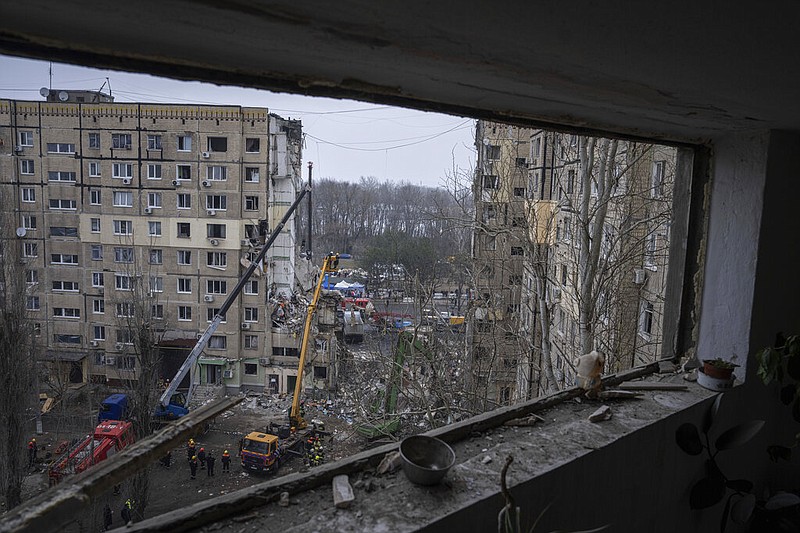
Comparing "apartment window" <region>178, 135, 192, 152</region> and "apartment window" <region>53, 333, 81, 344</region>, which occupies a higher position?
"apartment window" <region>178, 135, 192, 152</region>

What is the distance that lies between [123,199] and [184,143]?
78.9 inches

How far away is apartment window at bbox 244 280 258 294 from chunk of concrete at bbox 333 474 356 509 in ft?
36.8

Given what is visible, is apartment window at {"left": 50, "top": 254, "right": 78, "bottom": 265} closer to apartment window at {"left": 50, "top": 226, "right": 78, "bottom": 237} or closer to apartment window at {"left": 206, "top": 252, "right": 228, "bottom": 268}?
apartment window at {"left": 50, "top": 226, "right": 78, "bottom": 237}

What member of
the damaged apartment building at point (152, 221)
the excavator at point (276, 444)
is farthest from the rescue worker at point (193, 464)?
the damaged apartment building at point (152, 221)

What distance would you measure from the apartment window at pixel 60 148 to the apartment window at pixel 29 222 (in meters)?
1.34

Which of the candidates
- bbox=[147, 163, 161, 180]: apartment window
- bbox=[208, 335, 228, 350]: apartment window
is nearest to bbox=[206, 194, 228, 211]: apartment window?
bbox=[147, 163, 161, 180]: apartment window

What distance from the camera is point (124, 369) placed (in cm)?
1095

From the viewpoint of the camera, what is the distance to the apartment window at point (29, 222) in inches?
357

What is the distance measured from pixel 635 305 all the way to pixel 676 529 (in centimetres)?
647

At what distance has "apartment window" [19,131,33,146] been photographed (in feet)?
29.6

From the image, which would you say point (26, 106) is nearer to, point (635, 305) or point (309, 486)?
point (309, 486)

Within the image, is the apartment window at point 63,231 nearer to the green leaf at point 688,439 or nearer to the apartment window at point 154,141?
the apartment window at point 154,141

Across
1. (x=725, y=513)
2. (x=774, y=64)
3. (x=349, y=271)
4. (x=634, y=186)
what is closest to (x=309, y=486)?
(x=774, y=64)

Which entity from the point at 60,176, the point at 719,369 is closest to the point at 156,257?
the point at 60,176
